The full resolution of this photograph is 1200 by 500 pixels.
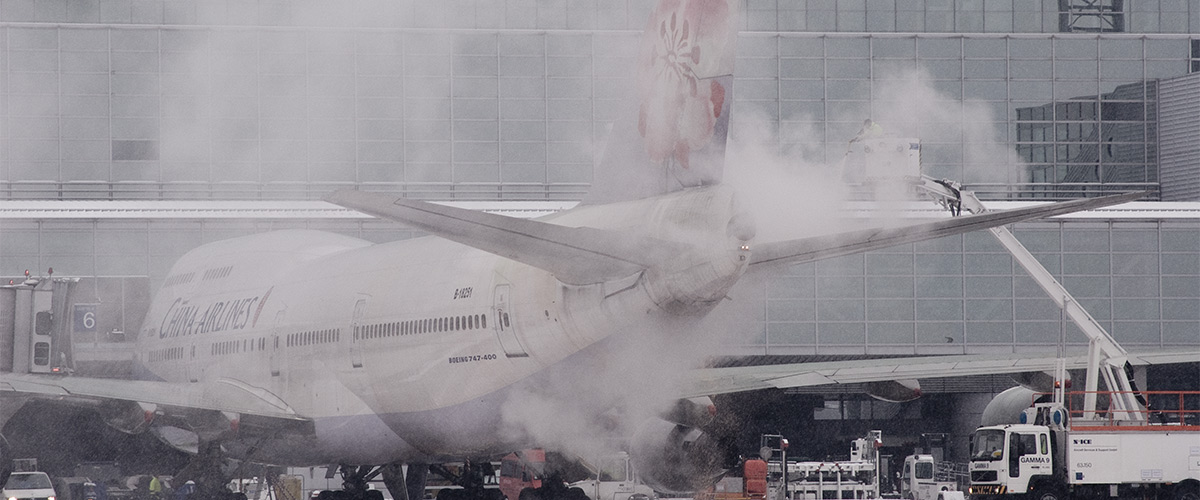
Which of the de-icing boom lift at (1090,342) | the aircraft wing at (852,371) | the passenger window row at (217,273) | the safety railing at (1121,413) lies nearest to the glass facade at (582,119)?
the passenger window row at (217,273)

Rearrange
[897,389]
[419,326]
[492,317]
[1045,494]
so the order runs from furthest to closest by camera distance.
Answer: [1045,494] < [897,389] < [419,326] < [492,317]

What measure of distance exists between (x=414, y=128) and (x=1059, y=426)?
2175 cm

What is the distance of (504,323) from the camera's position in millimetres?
19719

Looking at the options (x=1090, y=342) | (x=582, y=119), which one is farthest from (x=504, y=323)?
(x=582, y=119)

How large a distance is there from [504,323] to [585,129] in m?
27.3

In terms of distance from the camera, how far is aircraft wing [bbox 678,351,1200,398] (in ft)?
73.4

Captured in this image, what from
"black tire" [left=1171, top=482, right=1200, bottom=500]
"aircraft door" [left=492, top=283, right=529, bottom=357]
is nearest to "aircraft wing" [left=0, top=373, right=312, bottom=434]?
"aircraft door" [left=492, top=283, right=529, bottom=357]

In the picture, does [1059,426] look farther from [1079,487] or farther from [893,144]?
[893,144]

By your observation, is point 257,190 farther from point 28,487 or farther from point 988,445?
point 988,445

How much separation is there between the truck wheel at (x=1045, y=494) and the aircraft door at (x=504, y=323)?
1554 centimetres

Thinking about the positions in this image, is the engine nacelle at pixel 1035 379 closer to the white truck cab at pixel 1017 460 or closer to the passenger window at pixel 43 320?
the white truck cab at pixel 1017 460

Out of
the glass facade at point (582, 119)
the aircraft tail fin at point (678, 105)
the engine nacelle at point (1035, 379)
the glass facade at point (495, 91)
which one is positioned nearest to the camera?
the aircraft tail fin at point (678, 105)

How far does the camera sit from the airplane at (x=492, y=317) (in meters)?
16.8

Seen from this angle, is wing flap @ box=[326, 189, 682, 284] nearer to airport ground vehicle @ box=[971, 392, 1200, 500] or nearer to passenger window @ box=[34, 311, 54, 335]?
passenger window @ box=[34, 311, 54, 335]
